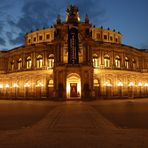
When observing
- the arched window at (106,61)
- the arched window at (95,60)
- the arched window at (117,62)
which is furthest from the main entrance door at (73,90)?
the arched window at (117,62)

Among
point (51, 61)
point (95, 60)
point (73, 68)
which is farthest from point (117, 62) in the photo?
point (51, 61)

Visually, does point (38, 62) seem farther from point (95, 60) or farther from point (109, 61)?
point (109, 61)

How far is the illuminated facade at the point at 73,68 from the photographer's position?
172 feet

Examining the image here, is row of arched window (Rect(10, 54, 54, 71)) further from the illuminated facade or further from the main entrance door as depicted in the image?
the main entrance door

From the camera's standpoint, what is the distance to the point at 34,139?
1145 centimetres

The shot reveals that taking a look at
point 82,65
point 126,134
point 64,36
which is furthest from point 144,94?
point 126,134

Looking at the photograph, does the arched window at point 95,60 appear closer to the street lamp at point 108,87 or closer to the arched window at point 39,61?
the street lamp at point 108,87

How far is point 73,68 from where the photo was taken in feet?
172

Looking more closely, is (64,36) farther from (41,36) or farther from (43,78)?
(41,36)

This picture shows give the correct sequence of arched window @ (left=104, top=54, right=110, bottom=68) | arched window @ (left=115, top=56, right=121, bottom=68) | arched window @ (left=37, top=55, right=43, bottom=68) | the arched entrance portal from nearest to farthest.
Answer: the arched entrance portal, arched window @ (left=104, top=54, right=110, bottom=68), arched window @ (left=37, top=55, right=43, bottom=68), arched window @ (left=115, top=56, right=121, bottom=68)

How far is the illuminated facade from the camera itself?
5247cm

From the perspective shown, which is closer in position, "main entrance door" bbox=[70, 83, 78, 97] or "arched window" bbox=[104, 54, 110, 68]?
"main entrance door" bbox=[70, 83, 78, 97]

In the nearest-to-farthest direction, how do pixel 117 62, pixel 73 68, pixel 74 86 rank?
pixel 73 68, pixel 74 86, pixel 117 62

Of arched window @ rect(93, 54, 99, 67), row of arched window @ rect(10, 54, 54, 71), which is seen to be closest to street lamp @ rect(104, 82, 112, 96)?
arched window @ rect(93, 54, 99, 67)
